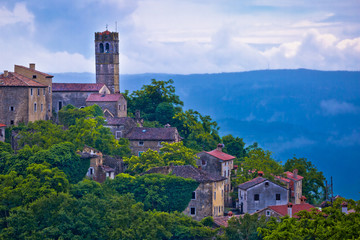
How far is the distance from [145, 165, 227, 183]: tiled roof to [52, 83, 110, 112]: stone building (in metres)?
20.0

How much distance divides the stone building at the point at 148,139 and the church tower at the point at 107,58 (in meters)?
19.9

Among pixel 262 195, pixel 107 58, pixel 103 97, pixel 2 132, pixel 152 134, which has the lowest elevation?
pixel 262 195

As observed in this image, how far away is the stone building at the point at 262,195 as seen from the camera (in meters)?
63.3

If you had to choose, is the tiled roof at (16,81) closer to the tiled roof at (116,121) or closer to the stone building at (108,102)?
the tiled roof at (116,121)

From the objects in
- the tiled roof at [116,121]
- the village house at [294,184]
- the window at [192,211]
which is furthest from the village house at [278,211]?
the tiled roof at [116,121]

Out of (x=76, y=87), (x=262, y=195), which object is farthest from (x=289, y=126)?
(x=262, y=195)

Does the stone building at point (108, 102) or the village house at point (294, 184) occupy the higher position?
the stone building at point (108, 102)

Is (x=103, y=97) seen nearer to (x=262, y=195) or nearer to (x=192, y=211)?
(x=192, y=211)

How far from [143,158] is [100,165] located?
471 cm

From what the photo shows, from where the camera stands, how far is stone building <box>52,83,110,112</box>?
78812 mm

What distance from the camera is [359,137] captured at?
557 feet

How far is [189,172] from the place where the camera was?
61094 millimetres

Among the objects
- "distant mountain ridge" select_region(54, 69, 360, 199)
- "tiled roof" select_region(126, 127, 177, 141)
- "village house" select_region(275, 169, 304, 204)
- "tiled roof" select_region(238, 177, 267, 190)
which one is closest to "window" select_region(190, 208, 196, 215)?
"tiled roof" select_region(238, 177, 267, 190)

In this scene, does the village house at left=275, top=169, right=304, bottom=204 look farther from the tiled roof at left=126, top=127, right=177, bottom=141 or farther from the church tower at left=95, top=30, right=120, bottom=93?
the church tower at left=95, top=30, right=120, bottom=93
